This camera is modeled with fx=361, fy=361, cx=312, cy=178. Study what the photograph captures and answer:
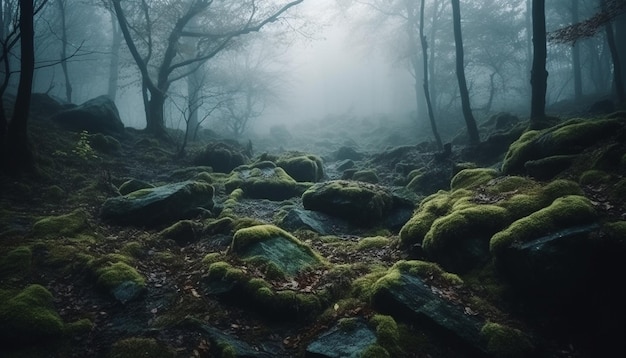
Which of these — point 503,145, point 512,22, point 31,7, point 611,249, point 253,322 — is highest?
point 512,22

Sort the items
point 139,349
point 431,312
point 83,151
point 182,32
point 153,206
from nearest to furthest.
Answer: point 139,349 → point 431,312 → point 153,206 → point 83,151 → point 182,32

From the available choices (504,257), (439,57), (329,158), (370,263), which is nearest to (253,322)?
(370,263)

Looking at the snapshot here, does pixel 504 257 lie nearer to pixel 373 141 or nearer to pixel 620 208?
pixel 620 208

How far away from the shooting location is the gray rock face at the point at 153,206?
379 inches

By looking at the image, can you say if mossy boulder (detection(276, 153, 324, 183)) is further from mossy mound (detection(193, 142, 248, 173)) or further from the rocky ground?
the rocky ground

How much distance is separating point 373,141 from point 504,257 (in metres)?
37.0

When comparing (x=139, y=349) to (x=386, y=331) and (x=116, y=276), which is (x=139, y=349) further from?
(x=386, y=331)

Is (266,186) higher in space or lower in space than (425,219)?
higher

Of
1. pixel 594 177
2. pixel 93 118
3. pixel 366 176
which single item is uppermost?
pixel 93 118

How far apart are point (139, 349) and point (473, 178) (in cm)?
928

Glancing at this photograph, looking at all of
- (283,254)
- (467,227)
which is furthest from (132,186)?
(467,227)

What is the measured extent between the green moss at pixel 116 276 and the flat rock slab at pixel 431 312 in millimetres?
4184

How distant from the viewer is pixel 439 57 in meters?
40.6

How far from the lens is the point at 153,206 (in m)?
9.77
